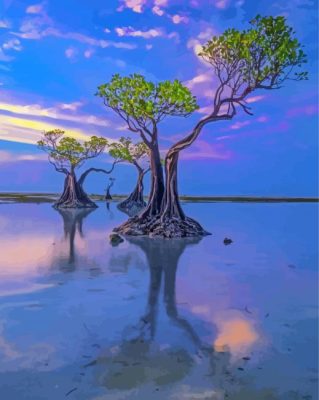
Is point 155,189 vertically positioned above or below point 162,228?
above

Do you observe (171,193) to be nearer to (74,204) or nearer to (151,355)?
(151,355)

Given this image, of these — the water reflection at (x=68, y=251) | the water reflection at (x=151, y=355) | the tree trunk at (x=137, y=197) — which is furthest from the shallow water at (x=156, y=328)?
the tree trunk at (x=137, y=197)

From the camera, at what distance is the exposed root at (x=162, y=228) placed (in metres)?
20.0

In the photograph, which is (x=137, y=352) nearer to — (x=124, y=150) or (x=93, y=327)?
(x=93, y=327)

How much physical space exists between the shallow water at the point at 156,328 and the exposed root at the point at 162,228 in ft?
18.9

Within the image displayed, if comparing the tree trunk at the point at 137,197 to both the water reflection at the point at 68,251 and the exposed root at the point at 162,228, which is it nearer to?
the water reflection at the point at 68,251

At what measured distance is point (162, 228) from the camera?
20047mm

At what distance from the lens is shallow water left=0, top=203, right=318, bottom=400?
15.3 feet

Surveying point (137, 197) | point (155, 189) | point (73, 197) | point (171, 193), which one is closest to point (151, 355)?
point (171, 193)

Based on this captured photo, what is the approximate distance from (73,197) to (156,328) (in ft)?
144

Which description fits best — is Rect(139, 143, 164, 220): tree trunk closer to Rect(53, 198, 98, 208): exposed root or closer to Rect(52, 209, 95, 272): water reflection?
Rect(52, 209, 95, 272): water reflection

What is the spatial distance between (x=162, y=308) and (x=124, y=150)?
4299cm

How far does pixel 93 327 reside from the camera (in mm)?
6699

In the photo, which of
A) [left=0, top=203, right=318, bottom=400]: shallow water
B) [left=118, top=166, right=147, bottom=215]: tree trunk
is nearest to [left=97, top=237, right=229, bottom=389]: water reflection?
[left=0, top=203, right=318, bottom=400]: shallow water
